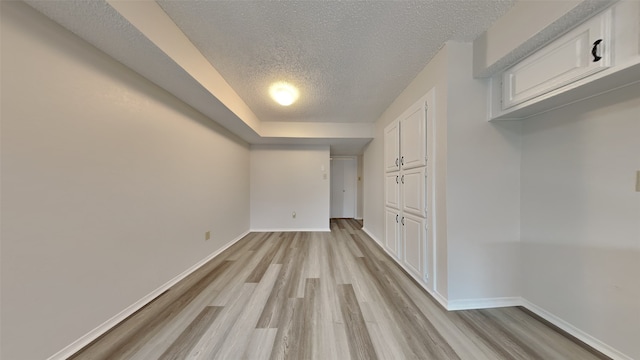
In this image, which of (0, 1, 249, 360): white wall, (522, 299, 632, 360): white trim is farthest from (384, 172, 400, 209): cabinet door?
(0, 1, 249, 360): white wall

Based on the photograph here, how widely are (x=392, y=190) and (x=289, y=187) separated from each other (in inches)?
99.8

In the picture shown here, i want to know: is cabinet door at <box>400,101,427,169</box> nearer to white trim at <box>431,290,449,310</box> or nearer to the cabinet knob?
the cabinet knob

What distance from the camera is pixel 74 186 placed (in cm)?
131

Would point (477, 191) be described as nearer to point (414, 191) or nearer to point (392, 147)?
point (414, 191)

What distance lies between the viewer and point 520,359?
1260 mm

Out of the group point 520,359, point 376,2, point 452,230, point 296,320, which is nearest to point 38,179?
point 296,320

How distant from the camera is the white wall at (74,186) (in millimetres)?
1053

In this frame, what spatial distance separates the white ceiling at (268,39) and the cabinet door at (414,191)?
1.14 meters

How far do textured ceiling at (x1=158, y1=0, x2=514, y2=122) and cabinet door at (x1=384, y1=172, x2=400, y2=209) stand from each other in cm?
121

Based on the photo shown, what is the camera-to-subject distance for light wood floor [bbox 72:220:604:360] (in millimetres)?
1319

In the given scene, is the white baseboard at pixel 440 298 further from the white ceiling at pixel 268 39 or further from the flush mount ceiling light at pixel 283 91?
the flush mount ceiling light at pixel 283 91

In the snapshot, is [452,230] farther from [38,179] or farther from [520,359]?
[38,179]

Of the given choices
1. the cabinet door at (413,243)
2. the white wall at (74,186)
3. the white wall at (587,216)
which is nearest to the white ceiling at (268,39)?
the white wall at (74,186)

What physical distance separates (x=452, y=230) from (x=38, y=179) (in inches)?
114
